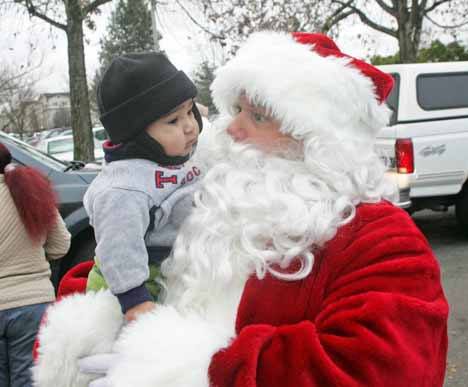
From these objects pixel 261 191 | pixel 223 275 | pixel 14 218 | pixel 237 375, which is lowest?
pixel 14 218

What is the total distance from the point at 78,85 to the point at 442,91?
7.44 meters

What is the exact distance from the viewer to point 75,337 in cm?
153

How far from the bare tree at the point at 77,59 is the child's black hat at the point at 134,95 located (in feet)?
33.1

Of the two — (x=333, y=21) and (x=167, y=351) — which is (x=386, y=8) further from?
(x=167, y=351)

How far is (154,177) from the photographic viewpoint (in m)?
1.62

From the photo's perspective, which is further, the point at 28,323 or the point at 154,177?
the point at 28,323

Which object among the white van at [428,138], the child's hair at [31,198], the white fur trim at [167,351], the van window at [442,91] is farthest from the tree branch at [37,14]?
the white fur trim at [167,351]

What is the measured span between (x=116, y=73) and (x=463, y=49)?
69.8 ft

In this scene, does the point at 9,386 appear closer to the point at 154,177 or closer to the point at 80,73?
the point at 154,177

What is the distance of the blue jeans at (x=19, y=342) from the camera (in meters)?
3.13

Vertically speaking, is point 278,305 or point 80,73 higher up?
point 278,305

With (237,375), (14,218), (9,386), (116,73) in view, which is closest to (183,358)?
(237,375)

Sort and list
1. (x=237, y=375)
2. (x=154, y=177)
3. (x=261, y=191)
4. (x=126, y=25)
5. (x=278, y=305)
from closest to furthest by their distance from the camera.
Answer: (x=237, y=375)
(x=278, y=305)
(x=261, y=191)
(x=154, y=177)
(x=126, y=25)

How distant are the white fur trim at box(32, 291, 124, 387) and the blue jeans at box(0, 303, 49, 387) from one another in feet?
5.43
